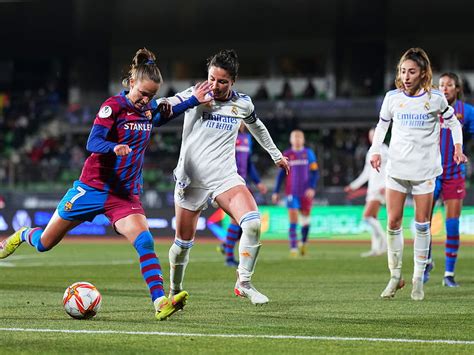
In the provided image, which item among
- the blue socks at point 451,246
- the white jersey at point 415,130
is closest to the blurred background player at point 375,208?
the blue socks at point 451,246

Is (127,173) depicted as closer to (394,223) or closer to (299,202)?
(394,223)

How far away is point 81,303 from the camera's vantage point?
24.3ft

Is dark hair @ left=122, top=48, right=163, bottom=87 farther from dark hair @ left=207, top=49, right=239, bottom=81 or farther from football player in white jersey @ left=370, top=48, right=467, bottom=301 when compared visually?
football player in white jersey @ left=370, top=48, right=467, bottom=301

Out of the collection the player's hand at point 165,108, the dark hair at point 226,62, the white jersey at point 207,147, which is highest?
the dark hair at point 226,62

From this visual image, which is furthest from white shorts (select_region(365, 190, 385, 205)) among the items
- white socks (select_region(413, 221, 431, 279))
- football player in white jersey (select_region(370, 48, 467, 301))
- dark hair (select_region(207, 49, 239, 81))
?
dark hair (select_region(207, 49, 239, 81))

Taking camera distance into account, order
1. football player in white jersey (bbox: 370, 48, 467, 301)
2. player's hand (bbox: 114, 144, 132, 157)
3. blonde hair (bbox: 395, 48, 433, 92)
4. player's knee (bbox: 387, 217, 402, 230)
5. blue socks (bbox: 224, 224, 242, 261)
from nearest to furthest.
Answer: player's hand (bbox: 114, 144, 132, 157) < blonde hair (bbox: 395, 48, 433, 92) < football player in white jersey (bbox: 370, 48, 467, 301) < player's knee (bbox: 387, 217, 402, 230) < blue socks (bbox: 224, 224, 242, 261)

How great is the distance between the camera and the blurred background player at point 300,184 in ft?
59.4

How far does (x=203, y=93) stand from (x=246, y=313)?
6.05 feet

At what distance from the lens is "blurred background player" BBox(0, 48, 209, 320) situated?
24.2 ft

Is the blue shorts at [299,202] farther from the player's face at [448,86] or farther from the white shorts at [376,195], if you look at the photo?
the player's face at [448,86]

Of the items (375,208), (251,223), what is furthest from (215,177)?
(375,208)

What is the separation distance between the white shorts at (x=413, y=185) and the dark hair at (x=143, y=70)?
2.82 metres

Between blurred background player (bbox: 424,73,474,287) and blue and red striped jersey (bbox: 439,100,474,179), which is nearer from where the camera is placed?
blurred background player (bbox: 424,73,474,287)

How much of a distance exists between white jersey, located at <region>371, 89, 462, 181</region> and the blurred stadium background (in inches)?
741
